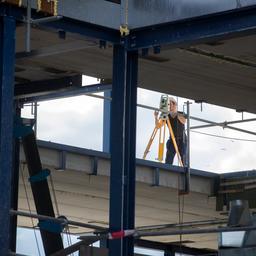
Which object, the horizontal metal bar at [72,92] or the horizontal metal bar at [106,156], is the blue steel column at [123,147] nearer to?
the horizontal metal bar at [72,92]

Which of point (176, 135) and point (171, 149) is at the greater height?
point (176, 135)

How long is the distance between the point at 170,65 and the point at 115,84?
2.85m

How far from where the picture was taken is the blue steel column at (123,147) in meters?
15.2

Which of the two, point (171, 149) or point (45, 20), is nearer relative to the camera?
point (45, 20)

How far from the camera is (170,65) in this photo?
18297 mm

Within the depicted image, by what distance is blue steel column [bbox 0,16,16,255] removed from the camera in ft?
45.0

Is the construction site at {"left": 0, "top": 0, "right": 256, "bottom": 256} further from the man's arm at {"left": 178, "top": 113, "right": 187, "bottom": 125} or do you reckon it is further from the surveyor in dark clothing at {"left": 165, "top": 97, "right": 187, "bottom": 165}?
the surveyor in dark clothing at {"left": 165, "top": 97, "right": 187, "bottom": 165}

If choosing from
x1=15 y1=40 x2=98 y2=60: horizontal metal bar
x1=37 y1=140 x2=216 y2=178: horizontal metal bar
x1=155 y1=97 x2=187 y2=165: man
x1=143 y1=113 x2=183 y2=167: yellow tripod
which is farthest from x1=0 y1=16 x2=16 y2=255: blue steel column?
x1=143 y1=113 x2=183 y2=167: yellow tripod

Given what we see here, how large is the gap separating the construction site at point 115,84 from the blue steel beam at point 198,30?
2 centimetres

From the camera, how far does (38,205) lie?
18641mm

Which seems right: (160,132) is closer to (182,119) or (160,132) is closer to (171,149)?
(171,149)

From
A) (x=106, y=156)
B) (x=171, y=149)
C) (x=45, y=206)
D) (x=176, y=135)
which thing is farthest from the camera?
(x=171, y=149)

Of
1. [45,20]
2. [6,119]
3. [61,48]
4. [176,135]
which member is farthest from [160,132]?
[6,119]

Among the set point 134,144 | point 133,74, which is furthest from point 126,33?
point 134,144
